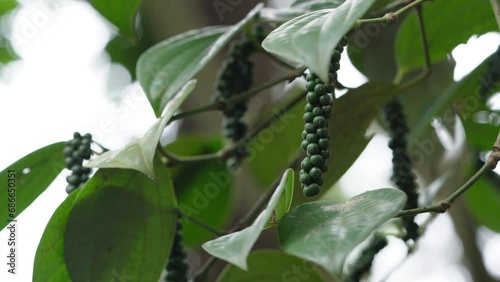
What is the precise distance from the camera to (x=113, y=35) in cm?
140

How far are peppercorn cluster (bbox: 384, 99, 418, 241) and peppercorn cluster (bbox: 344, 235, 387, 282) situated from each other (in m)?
0.03

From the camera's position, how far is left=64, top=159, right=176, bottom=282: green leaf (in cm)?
65

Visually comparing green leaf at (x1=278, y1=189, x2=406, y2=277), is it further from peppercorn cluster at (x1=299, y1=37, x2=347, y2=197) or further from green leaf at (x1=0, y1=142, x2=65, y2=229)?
green leaf at (x1=0, y1=142, x2=65, y2=229)

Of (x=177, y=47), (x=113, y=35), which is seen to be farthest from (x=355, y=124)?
(x=113, y=35)

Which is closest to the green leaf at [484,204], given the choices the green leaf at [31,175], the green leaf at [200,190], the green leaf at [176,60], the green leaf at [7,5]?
the green leaf at [200,190]

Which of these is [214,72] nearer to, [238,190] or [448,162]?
[238,190]

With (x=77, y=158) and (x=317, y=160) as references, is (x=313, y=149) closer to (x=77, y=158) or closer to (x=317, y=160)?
(x=317, y=160)

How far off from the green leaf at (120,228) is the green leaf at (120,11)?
0.20 metres

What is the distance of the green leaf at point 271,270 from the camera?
71cm

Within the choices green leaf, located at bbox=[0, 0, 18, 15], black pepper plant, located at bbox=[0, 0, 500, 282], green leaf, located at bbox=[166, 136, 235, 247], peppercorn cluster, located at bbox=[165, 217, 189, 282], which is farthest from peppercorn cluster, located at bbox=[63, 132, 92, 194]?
green leaf, located at bbox=[0, 0, 18, 15]

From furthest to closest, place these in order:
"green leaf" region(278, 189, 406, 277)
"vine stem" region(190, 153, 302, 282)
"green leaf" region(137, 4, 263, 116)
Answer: "vine stem" region(190, 153, 302, 282) → "green leaf" region(137, 4, 263, 116) → "green leaf" region(278, 189, 406, 277)

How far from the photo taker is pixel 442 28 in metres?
0.83

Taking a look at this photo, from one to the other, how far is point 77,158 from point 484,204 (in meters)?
0.61

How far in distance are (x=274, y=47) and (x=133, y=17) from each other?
382 mm
